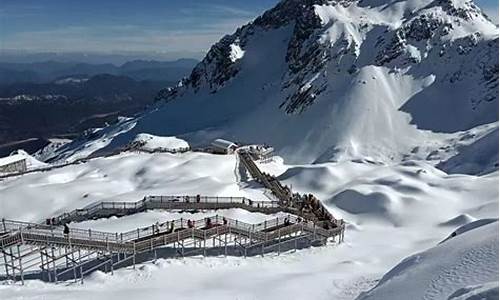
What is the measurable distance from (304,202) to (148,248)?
20429 millimetres

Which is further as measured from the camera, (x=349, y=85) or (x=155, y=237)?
(x=349, y=85)

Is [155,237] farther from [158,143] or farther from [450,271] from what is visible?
[158,143]

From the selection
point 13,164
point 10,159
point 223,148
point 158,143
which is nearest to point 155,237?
point 13,164

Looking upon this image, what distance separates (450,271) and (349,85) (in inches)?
4088

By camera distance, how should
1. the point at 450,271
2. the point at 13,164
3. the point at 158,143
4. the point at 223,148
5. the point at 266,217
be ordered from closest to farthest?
the point at 450,271 < the point at 266,217 < the point at 13,164 < the point at 223,148 < the point at 158,143

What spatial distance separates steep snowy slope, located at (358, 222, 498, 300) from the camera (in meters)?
25.6

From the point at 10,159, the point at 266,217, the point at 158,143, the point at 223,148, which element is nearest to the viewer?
the point at 266,217

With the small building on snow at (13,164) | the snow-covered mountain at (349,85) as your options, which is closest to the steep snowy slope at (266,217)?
the small building on snow at (13,164)

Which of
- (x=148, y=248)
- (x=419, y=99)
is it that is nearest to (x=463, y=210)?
(x=148, y=248)

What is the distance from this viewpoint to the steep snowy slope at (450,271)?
1007 inches

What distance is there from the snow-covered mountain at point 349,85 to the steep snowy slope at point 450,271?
75.0 m

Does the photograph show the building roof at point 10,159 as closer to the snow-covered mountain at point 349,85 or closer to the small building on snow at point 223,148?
the small building on snow at point 223,148

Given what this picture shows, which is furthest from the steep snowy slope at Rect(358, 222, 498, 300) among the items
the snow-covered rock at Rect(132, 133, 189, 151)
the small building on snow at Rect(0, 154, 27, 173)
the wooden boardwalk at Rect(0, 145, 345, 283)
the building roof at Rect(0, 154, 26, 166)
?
the snow-covered rock at Rect(132, 133, 189, 151)

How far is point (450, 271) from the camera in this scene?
27500mm
